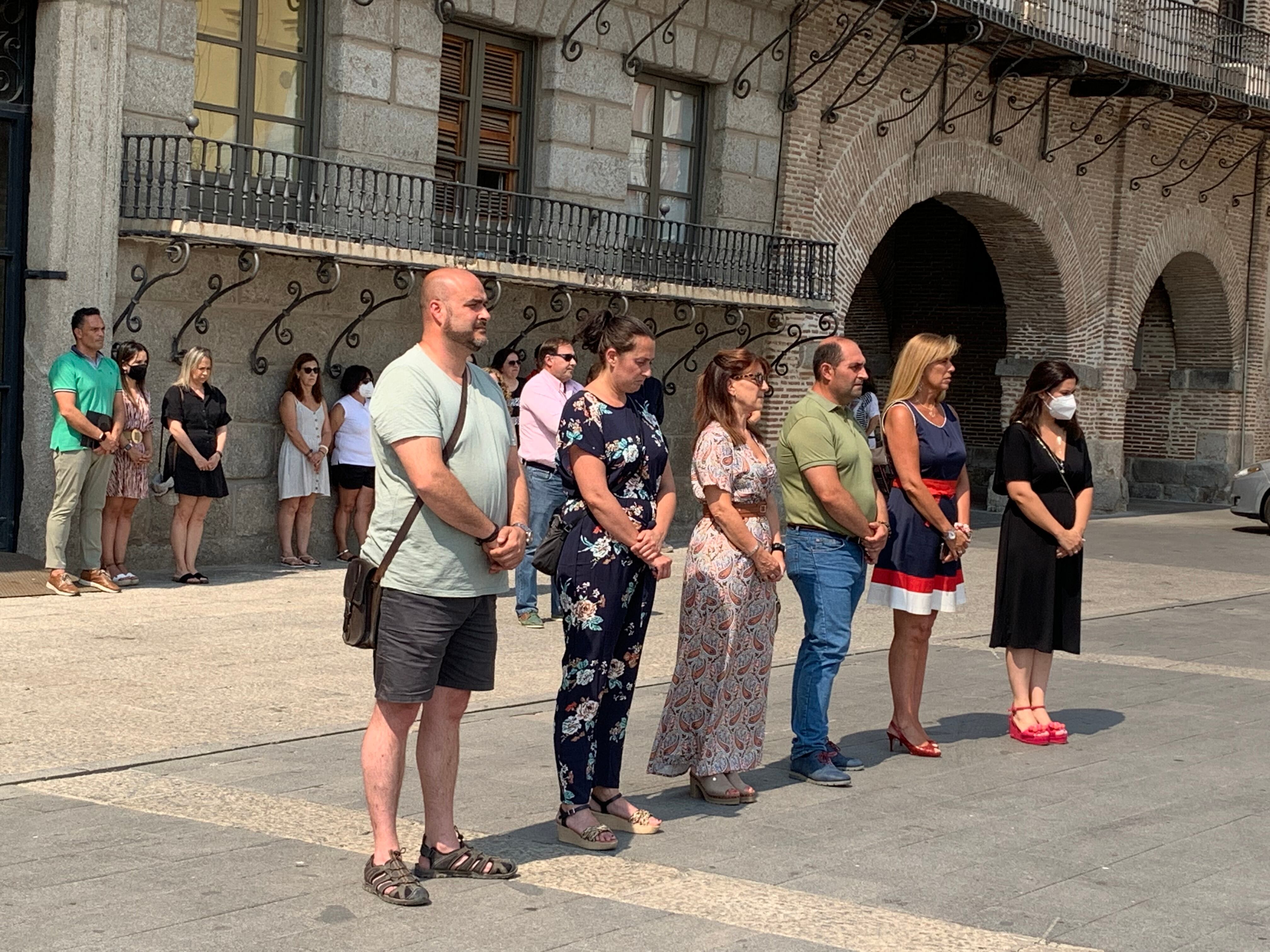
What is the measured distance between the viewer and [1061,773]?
25.6 feet

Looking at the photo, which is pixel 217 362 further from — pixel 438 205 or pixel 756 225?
pixel 756 225

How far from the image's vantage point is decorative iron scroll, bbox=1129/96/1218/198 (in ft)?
80.6

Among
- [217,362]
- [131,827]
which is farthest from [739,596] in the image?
[217,362]

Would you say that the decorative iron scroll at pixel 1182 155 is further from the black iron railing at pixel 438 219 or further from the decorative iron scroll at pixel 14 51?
the decorative iron scroll at pixel 14 51

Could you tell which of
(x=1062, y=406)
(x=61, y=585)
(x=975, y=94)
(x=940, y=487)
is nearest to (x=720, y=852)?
(x=940, y=487)

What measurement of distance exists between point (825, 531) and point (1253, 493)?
17066 mm

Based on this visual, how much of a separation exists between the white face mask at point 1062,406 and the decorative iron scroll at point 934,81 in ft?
39.5

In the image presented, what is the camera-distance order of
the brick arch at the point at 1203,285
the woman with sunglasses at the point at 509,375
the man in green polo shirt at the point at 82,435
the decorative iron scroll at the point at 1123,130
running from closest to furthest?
the man in green polo shirt at the point at 82,435 < the woman with sunglasses at the point at 509,375 < the decorative iron scroll at the point at 1123,130 < the brick arch at the point at 1203,285

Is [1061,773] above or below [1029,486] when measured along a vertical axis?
below

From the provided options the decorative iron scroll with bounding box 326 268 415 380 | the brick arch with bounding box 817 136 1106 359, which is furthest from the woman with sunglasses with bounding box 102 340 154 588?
the brick arch with bounding box 817 136 1106 359

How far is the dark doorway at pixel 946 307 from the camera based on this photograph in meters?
27.3

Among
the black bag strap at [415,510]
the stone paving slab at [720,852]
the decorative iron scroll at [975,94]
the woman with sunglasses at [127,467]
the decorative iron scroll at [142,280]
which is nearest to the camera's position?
the stone paving slab at [720,852]

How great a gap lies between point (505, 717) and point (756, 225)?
10908 millimetres

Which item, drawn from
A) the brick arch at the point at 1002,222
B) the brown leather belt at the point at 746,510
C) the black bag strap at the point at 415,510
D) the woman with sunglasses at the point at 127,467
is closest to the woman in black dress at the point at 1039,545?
the brown leather belt at the point at 746,510
